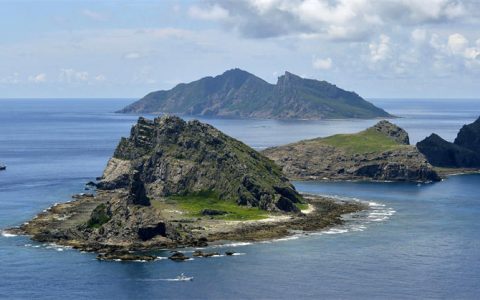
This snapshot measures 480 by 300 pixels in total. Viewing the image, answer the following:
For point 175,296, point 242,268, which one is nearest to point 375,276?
point 242,268

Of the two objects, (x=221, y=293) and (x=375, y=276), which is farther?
(x=375, y=276)

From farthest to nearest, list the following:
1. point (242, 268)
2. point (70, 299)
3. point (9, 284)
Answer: point (242, 268) → point (9, 284) → point (70, 299)

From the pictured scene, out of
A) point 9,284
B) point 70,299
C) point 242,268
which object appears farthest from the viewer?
point 242,268

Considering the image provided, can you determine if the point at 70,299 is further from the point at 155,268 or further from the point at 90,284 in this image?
the point at 155,268

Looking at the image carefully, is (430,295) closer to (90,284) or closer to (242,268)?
(242,268)

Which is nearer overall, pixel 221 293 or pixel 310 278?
pixel 221 293

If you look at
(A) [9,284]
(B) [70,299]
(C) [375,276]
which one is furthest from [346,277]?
(A) [9,284]

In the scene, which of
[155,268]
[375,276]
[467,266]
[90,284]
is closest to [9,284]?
[90,284]
